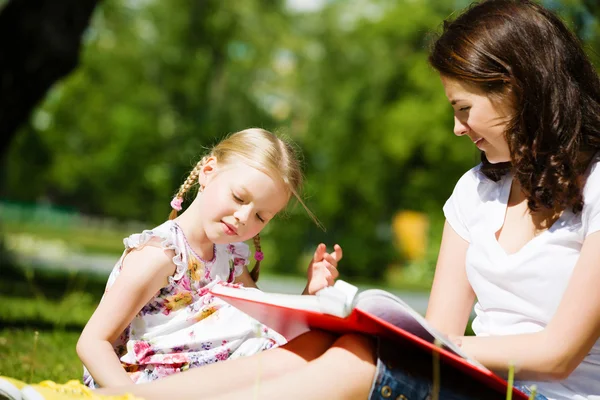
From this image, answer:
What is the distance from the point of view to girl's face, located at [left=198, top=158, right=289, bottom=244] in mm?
2594

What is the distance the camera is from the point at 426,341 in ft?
6.32

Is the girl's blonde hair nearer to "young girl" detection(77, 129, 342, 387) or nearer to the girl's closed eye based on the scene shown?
"young girl" detection(77, 129, 342, 387)

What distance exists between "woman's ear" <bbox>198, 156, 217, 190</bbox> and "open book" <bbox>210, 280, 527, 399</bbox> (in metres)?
0.70

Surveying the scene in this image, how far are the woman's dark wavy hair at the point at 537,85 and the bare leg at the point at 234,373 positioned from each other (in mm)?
734

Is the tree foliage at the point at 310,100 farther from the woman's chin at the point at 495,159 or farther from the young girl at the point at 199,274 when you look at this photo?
the woman's chin at the point at 495,159

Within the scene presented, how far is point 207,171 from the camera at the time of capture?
9.09ft

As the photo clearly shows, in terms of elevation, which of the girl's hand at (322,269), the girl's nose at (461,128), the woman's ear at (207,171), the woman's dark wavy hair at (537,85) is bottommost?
the girl's hand at (322,269)

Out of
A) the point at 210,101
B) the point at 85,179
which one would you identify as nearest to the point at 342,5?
the point at 210,101

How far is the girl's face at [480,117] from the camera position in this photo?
242 cm

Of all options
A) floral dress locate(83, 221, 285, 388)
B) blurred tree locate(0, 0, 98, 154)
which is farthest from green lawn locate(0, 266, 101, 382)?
blurred tree locate(0, 0, 98, 154)

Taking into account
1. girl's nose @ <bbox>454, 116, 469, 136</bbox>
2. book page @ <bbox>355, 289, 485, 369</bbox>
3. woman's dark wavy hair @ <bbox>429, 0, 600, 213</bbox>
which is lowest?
book page @ <bbox>355, 289, 485, 369</bbox>

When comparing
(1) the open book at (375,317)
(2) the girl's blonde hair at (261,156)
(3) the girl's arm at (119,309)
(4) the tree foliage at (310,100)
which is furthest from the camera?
(4) the tree foliage at (310,100)

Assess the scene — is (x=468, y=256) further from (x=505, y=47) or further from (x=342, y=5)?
(x=342, y=5)

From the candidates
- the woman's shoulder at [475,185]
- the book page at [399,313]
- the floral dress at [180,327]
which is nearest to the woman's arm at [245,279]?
the floral dress at [180,327]
